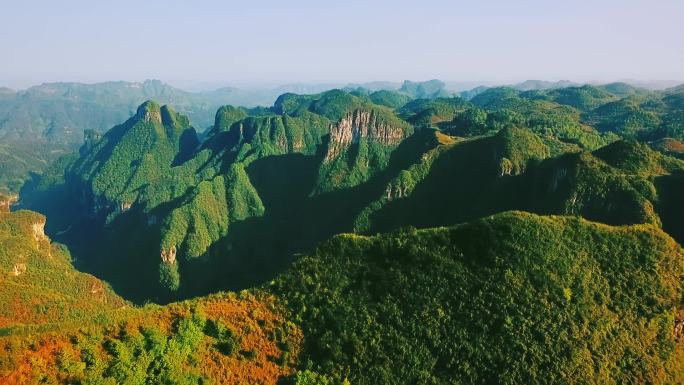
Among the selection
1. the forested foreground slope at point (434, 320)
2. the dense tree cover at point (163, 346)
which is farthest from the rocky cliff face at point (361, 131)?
the dense tree cover at point (163, 346)

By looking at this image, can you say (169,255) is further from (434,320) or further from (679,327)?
(679,327)

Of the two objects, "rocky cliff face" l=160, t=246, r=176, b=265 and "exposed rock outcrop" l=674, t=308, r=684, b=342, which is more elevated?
"exposed rock outcrop" l=674, t=308, r=684, b=342

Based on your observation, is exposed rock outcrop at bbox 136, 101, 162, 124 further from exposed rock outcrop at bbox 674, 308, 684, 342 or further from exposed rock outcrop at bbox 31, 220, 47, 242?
exposed rock outcrop at bbox 674, 308, 684, 342

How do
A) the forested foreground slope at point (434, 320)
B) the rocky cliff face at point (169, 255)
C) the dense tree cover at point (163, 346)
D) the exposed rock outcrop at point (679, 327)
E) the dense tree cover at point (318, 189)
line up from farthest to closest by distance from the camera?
the rocky cliff face at point (169, 255), the dense tree cover at point (318, 189), the exposed rock outcrop at point (679, 327), the forested foreground slope at point (434, 320), the dense tree cover at point (163, 346)

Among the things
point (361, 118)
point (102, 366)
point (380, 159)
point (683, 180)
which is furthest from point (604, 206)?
point (361, 118)

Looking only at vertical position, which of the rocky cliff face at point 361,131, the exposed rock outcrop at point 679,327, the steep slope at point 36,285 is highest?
the rocky cliff face at point 361,131

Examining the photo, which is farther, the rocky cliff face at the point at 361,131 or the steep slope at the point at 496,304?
the rocky cliff face at the point at 361,131

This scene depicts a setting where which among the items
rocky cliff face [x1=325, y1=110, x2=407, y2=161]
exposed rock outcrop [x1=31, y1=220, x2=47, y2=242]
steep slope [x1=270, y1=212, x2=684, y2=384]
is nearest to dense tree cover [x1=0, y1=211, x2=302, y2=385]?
steep slope [x1=270, y1=212, x2=684, y2=384]

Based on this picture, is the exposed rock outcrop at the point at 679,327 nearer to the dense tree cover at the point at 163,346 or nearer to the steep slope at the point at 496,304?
the steep slope at the point at 496,304

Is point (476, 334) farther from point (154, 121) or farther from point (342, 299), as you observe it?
point (154, 121)
